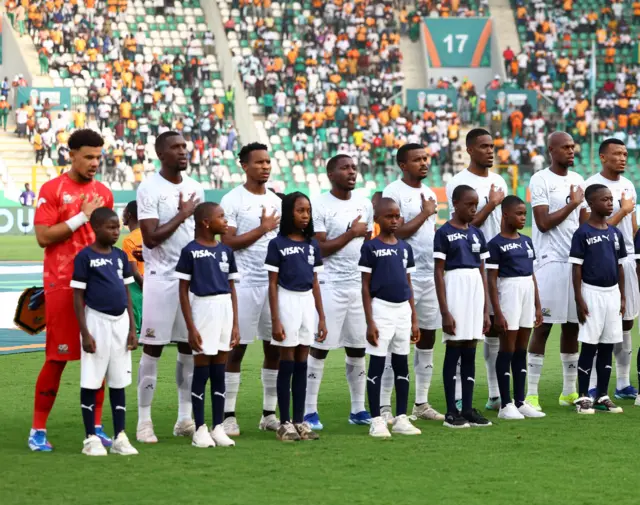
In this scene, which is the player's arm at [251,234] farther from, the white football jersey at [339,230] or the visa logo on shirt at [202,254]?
the visa logo on shirt at [202,254]

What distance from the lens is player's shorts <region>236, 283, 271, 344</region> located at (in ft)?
30.4

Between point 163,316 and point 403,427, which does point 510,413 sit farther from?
point 163,316

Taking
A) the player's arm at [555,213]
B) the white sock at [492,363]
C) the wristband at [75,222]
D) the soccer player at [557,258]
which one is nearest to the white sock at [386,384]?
the white sock at [492,363]

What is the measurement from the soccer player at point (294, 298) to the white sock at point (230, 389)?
512 millimetres

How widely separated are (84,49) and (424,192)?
34782mm

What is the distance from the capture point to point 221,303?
341 inches

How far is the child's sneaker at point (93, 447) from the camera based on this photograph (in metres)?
8.08

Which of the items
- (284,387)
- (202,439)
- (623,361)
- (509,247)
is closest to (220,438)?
(202,439)

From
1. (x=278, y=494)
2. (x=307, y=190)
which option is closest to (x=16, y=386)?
(x=278, y=494)

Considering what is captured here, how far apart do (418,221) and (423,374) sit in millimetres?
1290

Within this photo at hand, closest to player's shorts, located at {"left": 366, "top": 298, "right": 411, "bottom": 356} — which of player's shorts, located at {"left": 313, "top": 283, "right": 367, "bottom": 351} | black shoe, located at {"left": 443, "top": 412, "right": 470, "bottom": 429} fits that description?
player's shorts, located at {"left": 313, "top": 283, "right": 367, "bottom": 351}

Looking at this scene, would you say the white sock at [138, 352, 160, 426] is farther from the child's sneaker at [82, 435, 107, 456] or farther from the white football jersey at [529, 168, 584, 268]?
the white football jersey at [529, 168, 584, 268]

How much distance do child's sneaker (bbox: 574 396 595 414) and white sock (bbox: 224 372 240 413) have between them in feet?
9.52

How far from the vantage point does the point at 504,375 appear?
988cm
